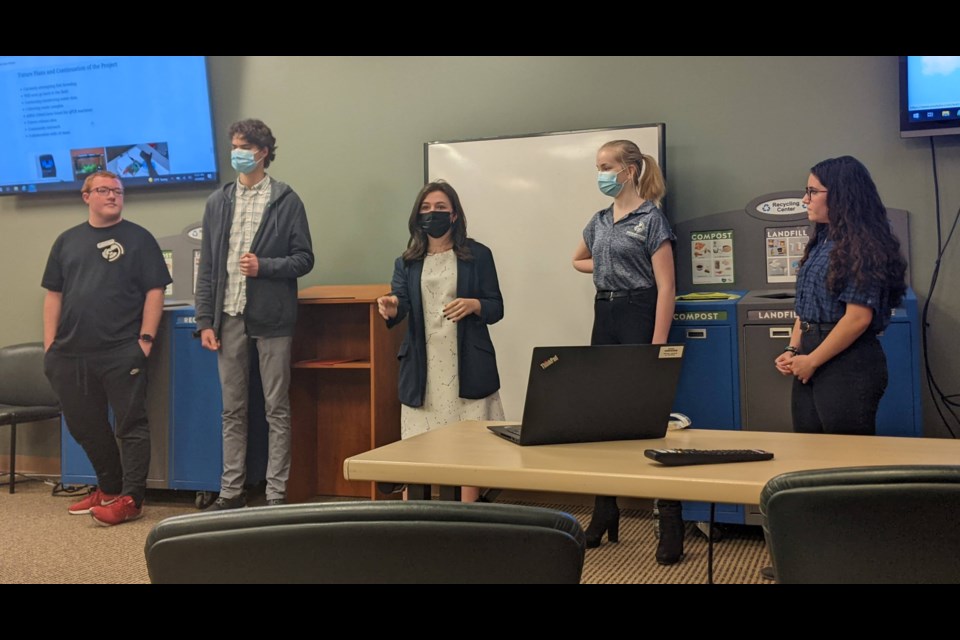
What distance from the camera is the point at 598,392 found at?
5.79 feet

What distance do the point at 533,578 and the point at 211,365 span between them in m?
3.56

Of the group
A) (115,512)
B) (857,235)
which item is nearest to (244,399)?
(115,512)

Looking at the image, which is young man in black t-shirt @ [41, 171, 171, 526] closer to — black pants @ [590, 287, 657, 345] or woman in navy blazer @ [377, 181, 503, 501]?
woman in navy blazer @ [377, 181, 503, 501]

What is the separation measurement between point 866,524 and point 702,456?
577mm

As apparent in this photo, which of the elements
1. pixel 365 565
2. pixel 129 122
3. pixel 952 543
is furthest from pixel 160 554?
pixel 129 122

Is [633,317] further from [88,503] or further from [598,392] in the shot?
[88,503]

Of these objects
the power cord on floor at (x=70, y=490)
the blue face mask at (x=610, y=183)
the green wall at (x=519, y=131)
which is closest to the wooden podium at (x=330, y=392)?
the green wall at (x=519, y=131)

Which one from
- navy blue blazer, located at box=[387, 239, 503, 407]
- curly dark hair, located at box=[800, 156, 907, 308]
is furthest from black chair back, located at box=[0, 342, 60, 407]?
curly dark hair, located at box=[800, 156, 907, 308]

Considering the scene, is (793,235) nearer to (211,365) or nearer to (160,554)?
(211,365)

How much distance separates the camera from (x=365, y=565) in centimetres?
81

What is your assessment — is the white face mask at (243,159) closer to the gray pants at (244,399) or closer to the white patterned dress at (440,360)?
the gray pants at (244,399)

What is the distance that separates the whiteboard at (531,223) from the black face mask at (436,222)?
37.5 inches

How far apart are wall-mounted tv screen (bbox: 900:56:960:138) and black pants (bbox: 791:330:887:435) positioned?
5.30 feet

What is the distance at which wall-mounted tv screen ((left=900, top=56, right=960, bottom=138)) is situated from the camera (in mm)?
3562
